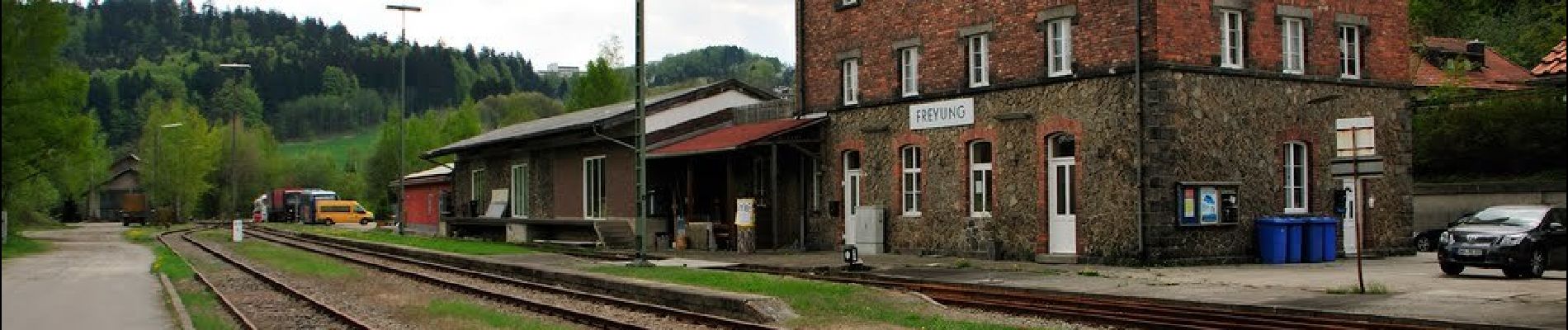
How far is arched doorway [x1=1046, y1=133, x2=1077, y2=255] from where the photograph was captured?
25328 mm

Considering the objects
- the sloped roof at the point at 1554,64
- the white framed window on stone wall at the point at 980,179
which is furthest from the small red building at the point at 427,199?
the sloped roof at the point at 1554,64

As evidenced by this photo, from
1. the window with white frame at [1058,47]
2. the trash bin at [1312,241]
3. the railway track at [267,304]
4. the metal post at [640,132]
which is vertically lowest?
the railway track at [267,304]

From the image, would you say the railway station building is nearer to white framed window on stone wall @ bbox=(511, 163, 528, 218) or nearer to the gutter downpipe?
the gutter downpipe

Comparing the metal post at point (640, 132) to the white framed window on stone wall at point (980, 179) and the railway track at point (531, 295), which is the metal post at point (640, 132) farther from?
the white framed window on stone wall at point (980, 179)

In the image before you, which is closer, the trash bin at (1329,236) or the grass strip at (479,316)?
the grass strip at (479,316)

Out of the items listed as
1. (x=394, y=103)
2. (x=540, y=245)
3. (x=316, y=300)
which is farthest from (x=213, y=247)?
(x=394, y=103)

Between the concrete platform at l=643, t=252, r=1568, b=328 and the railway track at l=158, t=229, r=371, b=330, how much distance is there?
8760 mm

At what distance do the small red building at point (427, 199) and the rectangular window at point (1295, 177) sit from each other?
119 ft

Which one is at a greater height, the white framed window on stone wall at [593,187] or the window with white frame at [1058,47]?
the window with white frame at [1058,47]

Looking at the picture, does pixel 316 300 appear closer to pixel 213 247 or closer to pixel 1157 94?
pixel 1157 94

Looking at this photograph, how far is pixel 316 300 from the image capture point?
1873 cm

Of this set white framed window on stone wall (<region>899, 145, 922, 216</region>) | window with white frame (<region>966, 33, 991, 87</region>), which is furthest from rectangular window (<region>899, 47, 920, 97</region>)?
window with white frame (<region>966, 33, 991, 87</region>)

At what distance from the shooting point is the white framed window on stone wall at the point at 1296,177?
25.9 meters

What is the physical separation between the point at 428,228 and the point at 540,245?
72.8ft
